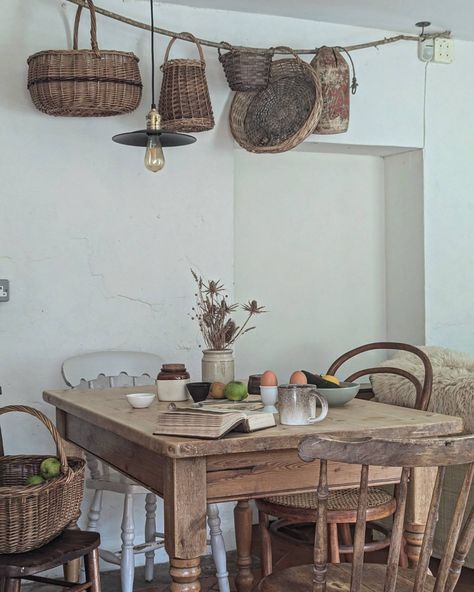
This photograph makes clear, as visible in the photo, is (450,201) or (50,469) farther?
(450,201)

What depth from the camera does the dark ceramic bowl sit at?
8.70ft

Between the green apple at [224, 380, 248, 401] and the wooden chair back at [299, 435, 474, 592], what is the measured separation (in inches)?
32.4

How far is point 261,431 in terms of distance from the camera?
2094 millimetres

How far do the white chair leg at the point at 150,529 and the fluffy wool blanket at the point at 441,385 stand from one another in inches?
41.0

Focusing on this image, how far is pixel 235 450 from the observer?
1.98m

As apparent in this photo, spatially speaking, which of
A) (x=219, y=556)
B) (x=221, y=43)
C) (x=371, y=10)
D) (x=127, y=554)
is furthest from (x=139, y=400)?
(x=371, y=10)

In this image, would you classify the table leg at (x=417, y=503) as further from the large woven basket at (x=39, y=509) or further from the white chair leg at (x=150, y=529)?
the white chair leg at (x=150, y=529)

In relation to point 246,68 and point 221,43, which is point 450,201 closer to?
point 246,68

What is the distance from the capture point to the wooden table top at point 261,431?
6.44 ft

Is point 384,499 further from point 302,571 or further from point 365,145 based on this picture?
point 365,145

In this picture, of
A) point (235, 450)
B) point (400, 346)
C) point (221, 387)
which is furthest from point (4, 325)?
point (235, 450)

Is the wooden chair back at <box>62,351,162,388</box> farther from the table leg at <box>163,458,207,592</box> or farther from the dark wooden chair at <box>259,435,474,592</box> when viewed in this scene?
the dark wooden chair at <box>259,435,474,592</box>

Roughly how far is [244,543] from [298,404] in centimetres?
116

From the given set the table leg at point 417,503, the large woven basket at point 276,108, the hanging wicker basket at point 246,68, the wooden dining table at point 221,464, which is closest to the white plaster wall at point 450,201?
the large woven basket at point 276,108
